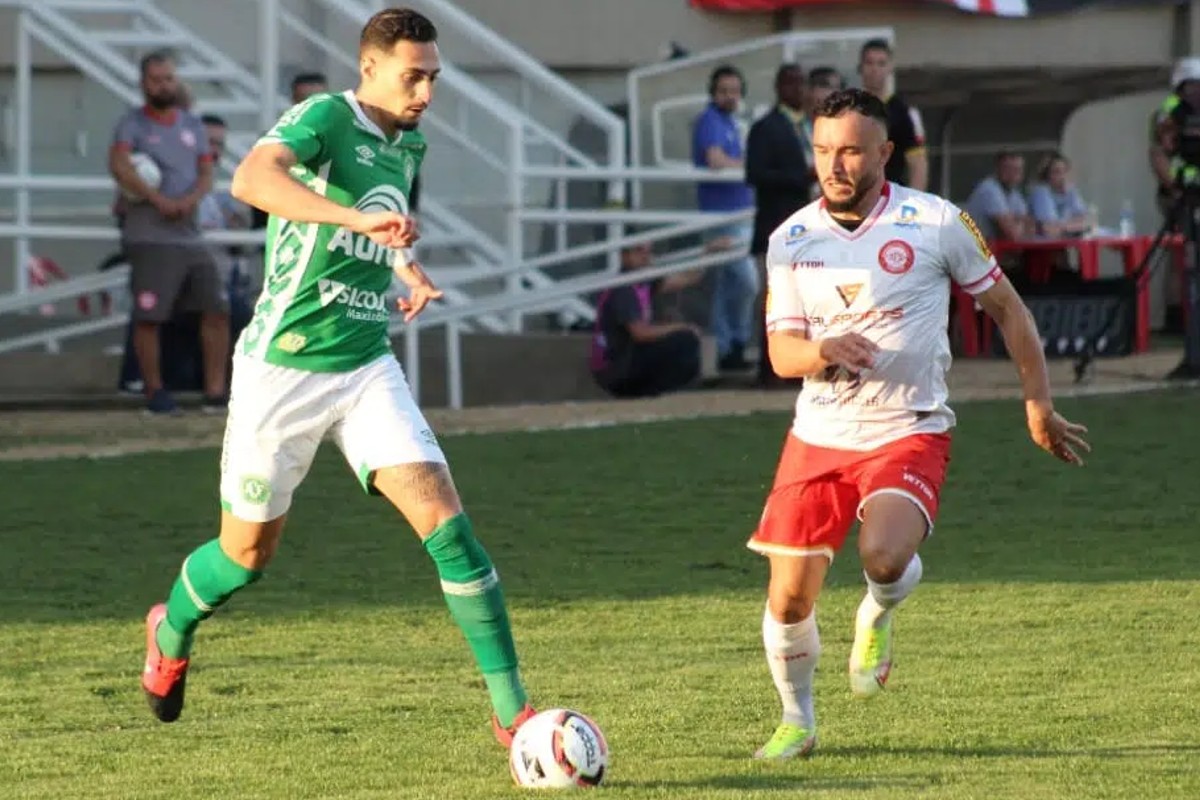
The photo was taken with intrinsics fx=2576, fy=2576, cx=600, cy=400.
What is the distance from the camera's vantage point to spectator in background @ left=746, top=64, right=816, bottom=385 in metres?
16.1

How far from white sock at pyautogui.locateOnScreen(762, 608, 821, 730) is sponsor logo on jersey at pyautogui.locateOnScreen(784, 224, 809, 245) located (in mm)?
1006

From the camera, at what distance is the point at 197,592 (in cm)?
711

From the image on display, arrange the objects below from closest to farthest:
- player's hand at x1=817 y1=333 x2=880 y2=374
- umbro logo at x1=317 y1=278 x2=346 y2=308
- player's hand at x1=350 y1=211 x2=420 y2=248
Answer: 1. player's hand at x1=350 y1=211 x2=420 y2=248
2. player's hand at x1=817 y1=333 x2=880 y2=374
3. umbro logo at x1=317 y1=278 x2=346 y2=308

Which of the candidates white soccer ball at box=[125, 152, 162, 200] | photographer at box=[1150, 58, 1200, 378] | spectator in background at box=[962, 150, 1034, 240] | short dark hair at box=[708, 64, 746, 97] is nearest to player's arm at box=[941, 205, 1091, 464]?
white soccer ball at box=[125, 152, 162, 200]

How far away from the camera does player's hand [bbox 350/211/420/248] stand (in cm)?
601

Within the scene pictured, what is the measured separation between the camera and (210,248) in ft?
52.4

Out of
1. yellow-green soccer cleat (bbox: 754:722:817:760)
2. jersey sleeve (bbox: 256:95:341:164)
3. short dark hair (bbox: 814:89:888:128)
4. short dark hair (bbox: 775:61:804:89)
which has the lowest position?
yellow-green soccer cleat (bbox: 754:722:817:760)

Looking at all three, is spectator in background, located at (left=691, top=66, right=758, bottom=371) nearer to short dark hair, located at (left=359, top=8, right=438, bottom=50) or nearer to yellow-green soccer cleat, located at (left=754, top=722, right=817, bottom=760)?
short dark hair, located at (left=359, top=8, right=438, bottom=50)

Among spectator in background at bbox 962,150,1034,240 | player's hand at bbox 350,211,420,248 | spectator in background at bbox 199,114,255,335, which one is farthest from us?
spectator in background at bbox 962,150,1034,240

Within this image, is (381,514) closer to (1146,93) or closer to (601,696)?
(601,696)

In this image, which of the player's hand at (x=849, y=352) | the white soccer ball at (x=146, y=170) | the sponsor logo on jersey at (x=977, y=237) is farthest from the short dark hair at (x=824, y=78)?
the player's hand at (x=849, y=352)

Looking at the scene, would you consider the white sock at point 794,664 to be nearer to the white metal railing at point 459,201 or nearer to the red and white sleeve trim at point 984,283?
the red and white sleeve trim at point 984,283

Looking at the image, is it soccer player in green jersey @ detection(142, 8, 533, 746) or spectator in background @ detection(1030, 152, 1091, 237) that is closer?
soccer player in green jersey @ detection(142, 8, 533, 746)

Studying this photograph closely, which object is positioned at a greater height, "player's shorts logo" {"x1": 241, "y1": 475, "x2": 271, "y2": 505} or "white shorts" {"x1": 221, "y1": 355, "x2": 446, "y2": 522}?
"white shorts" {"x1": 221, "y1": 355, "x2": 446, "y2": 522}
